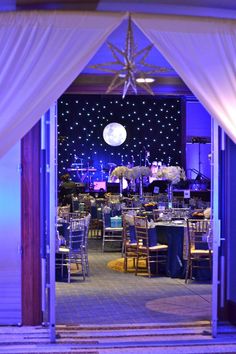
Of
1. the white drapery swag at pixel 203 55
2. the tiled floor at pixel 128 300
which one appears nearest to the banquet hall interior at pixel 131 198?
the tiled floor at pixel 128 300

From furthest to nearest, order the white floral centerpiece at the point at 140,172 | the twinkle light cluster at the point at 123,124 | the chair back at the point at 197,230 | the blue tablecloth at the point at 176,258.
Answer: the twinkle light cluster at the point at 123,124
the white floral centerpiece at the point at 140,172
the blue tablecloth at the point at 176,258
the chair back at the point at 197,230

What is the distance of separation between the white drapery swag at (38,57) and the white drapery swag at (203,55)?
1.50ft

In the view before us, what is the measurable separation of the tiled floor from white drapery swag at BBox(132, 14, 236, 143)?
2412 mm

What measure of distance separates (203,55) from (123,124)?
15839 mm

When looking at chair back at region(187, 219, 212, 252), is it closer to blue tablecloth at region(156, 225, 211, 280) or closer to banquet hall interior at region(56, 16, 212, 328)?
banquet hall interior at region(56, 16, 212, 328)

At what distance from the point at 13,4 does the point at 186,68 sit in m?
1.86

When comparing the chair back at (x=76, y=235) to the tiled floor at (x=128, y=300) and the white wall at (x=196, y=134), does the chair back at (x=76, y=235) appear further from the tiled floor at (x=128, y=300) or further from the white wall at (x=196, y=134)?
the white wall at (x=196, y=134)

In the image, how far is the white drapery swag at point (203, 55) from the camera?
5.63 m

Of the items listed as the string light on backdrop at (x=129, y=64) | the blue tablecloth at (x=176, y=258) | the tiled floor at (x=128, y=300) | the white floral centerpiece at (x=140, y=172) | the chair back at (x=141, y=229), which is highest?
the string light on backdrop at (x=129, y=64)

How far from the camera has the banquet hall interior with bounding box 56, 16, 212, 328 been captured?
741cm

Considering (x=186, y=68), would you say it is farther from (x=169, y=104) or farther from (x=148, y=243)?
(x=169, y=104)

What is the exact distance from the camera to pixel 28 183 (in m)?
6.22

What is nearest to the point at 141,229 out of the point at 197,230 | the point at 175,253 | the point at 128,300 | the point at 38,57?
the point at 175,253

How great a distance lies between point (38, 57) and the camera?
552 centimetres
